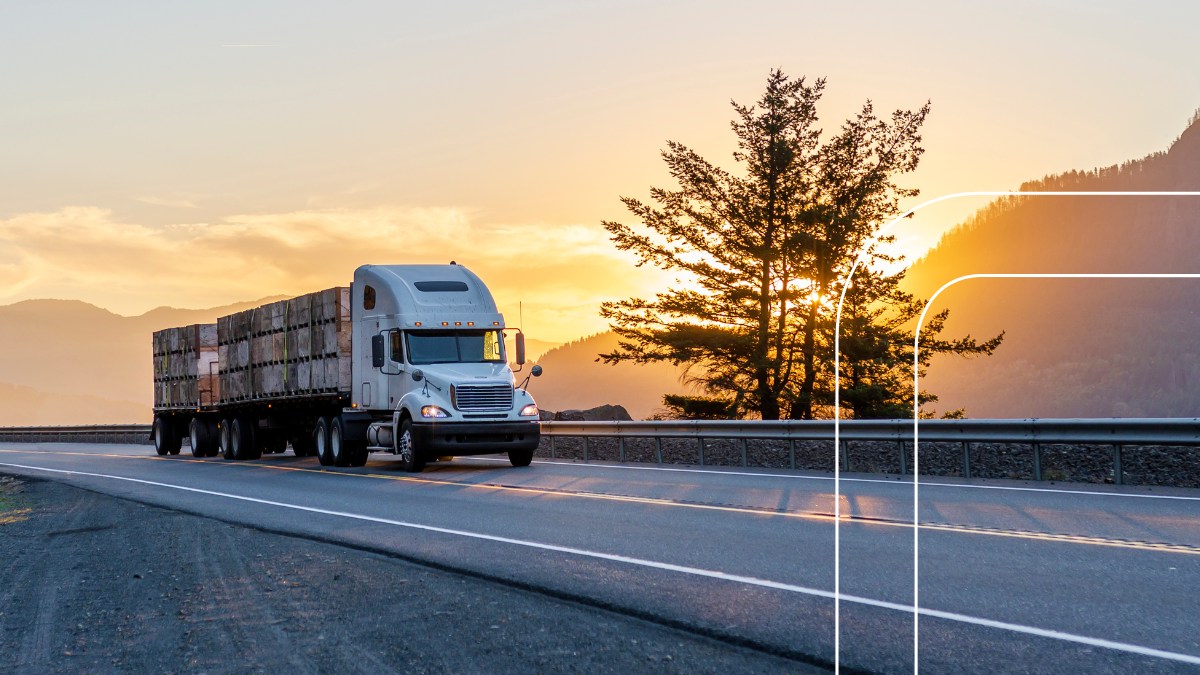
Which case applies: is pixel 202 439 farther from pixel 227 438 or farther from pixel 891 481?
pixel 891 481

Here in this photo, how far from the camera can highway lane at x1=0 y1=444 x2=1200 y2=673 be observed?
637cm

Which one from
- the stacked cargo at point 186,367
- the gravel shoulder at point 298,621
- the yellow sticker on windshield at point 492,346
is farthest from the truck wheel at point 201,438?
the gravel shoulder at point 298,621

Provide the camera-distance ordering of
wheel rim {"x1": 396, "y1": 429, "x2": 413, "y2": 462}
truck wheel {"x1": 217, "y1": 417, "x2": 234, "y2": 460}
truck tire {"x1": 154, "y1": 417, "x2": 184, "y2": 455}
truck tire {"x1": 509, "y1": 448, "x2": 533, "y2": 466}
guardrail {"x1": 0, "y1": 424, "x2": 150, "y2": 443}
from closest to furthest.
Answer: wheel rim {"x1": 396, "y1": 429, "x2": 413, "y2": 462} < truck tire {"x1": 509, "y1": 448, "x2": 533, "y2": 466} < truck wheel {"x1": 217, "y1": 417, "x2": 234, "y2": 460} < truck tire {"x1": 154, "y1": 417, "x2": 184, "y2": 455} < guardrail {"x1": 0, "y1": 424, "x2": 150, "y2": 443}

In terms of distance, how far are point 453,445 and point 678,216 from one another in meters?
19.8

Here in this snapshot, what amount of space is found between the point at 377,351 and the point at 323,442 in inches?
151

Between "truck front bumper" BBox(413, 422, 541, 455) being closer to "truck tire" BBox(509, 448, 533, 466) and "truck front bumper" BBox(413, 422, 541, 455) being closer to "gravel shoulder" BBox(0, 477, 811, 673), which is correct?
"truck tire" BBox(509, 448, 533, 466)

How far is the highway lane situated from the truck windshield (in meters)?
4.26

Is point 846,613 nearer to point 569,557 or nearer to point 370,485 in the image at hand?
point 569,557

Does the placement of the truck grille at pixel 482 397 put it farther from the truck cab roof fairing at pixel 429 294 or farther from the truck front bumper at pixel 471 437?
the truck cab roof fairing at pixel 429 294

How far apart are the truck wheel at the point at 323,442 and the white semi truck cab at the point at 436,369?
1.53 metres

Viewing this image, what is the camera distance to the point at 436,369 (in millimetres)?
22141

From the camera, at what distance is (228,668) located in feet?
19.9

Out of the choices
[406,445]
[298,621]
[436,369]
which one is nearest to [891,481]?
[436,369]

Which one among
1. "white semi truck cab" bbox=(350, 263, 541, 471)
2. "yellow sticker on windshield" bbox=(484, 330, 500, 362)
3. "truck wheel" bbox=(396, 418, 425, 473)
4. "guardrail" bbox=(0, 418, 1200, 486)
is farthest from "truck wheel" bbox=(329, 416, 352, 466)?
"guardrail" bbox=(0, 418, 1200, 486)
